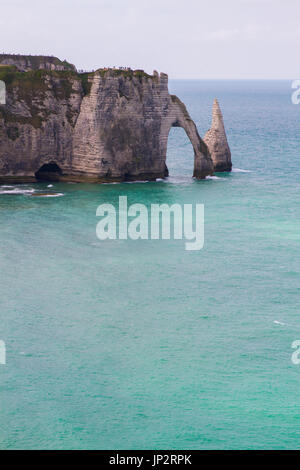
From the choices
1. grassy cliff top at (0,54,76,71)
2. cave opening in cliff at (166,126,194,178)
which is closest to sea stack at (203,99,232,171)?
cave opening in cliff at (166,126,194,178)

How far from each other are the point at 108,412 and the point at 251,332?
14.7 m

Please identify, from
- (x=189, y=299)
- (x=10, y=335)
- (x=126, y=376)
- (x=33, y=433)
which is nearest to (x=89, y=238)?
(x=189, y=299)

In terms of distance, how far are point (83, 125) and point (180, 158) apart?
3970 centimetres

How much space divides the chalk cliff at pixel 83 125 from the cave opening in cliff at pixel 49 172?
0.50ft

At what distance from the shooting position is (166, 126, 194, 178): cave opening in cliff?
123 m

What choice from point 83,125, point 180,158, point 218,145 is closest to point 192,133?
point 218,145

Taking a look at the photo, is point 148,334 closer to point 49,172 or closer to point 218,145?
point 49,172

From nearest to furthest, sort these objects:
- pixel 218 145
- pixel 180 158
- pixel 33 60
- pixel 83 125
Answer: pixel 83 125 < pixel 218 145 < pixel 33 60 < pixel 180 158

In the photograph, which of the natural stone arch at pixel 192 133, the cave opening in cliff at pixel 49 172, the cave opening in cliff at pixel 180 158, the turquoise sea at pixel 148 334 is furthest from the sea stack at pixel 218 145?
the turquoise sea at pixel 148 334

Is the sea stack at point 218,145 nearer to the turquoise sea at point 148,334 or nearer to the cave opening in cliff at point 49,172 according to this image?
the cave opening in cliff at point 49,172

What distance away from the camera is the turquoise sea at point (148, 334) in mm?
40000

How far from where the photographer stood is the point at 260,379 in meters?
45.2

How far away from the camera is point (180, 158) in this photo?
14462cm
